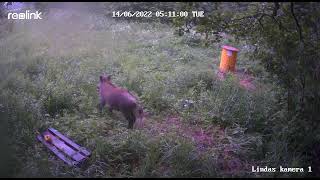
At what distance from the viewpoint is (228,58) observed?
28.2 ft

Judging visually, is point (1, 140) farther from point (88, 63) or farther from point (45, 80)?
point (88, 63)

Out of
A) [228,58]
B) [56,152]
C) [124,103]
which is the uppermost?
[228,58]

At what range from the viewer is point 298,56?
15.5ft

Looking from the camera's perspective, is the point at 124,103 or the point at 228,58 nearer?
the point at 124,103

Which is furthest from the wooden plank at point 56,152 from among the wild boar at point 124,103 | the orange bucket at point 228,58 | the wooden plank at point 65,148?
the orange bucket at point 228,58

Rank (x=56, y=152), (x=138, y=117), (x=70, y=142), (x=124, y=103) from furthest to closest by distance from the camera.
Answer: (x=138, y=117) < (x=124, y=103) < (x=70, y=142) < (x=56, y=152)

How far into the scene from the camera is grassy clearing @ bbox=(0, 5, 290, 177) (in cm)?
453

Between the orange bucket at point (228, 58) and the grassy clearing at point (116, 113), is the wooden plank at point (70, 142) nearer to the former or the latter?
the grassy clearing at point (116, 113)

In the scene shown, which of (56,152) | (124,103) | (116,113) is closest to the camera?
(56,152)

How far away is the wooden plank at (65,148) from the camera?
456 centimetres

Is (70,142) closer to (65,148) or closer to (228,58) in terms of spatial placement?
(65,148)

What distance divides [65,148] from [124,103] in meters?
1.16

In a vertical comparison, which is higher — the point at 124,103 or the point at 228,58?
the point at 228,58

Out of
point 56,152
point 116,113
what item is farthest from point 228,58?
point 56,152
